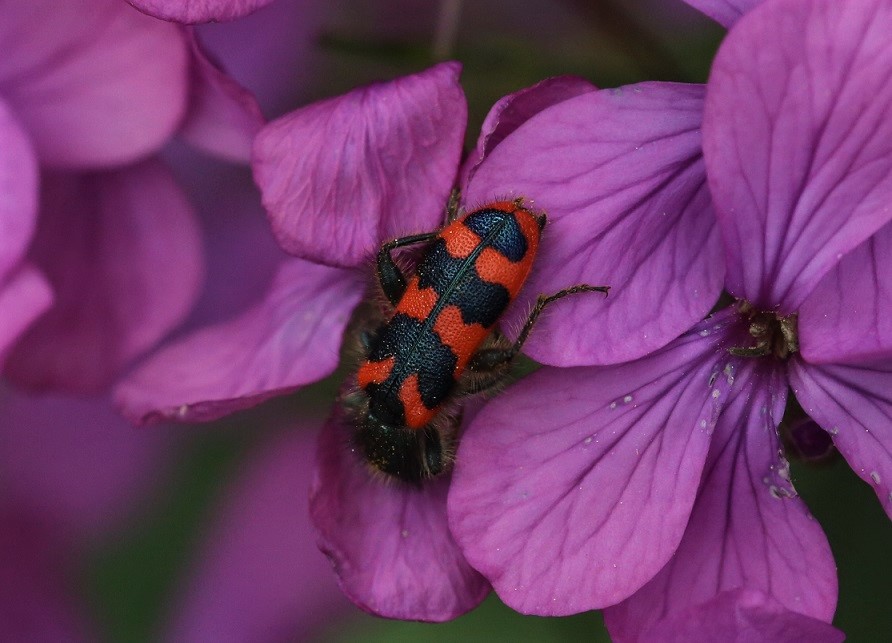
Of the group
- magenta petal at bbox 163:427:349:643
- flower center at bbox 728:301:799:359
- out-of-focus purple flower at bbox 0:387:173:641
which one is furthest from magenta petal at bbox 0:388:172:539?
flower center at bbox 728:301:799:359

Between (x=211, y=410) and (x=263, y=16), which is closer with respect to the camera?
(x=211, y=410)

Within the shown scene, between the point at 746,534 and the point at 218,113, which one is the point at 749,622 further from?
the point at 218,113

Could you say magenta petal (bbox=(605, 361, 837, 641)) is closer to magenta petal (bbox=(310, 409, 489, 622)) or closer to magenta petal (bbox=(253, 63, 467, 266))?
magenta petal (bbox=(310, 409, 489, 622))

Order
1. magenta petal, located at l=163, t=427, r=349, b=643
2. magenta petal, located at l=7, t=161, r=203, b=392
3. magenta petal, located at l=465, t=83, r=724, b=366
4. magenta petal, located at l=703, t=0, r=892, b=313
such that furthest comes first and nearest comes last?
magenta petal, located at l=163, t=427, r=349, b=643 < magenta petal, located at l=7, t=161, r=203, b=392 < magenta petal, located at l=465, t=83, r=724, b=366 < magenta petal, located at l=703, t=0, r=892, b=313

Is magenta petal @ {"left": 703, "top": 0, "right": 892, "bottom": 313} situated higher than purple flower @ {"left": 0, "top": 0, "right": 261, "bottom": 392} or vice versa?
magenta petal @ {"left": 703, "top": 0, "right": 892, "bottom": 313}

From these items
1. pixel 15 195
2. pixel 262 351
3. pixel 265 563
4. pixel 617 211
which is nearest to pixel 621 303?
pixel 617 211

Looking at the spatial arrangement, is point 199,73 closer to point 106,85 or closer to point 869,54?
point 106,85

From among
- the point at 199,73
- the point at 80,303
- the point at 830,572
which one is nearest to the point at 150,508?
the point at 80,303
